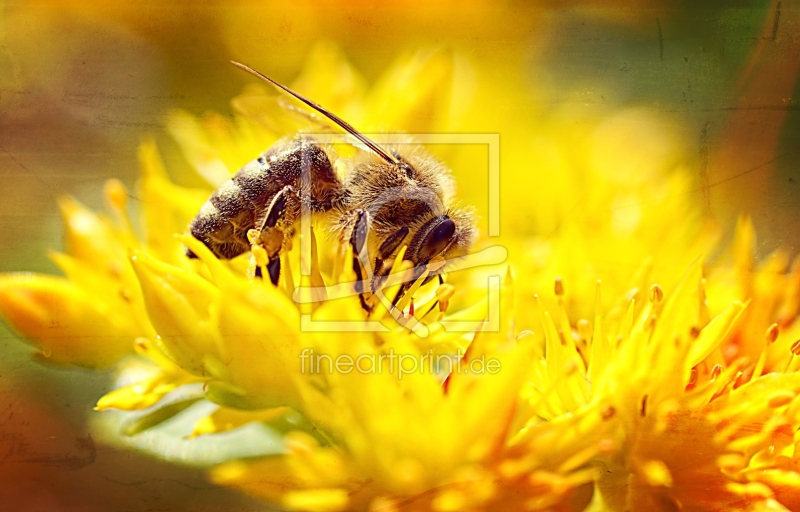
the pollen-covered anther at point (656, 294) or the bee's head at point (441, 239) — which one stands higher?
the bee's head at point (441, 239)

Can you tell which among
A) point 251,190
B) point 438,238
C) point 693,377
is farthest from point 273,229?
point 693,377

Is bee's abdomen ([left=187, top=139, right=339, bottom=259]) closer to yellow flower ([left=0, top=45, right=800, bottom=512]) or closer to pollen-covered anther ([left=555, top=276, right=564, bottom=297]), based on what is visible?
yellow flower ([left=0, top=45, right=800, bottom=512])

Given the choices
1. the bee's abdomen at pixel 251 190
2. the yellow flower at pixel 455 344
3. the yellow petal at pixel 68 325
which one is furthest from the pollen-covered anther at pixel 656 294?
the yellow petal at pixel 68 325

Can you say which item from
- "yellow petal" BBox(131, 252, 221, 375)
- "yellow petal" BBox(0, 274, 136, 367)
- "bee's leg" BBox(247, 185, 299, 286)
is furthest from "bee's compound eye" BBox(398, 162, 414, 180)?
"yellow petal" BBox(0, 274, 136, 367)

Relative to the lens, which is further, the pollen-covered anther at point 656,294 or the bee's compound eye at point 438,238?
the pollen-covered anther at point 656,294

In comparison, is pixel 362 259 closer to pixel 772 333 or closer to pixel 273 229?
pixel 273 229

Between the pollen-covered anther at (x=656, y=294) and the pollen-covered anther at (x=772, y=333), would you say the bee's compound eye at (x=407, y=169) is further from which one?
the pollen-covered anther at (x=772, y=333)

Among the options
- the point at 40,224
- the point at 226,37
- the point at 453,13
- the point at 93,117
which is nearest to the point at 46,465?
the point at 40,224
